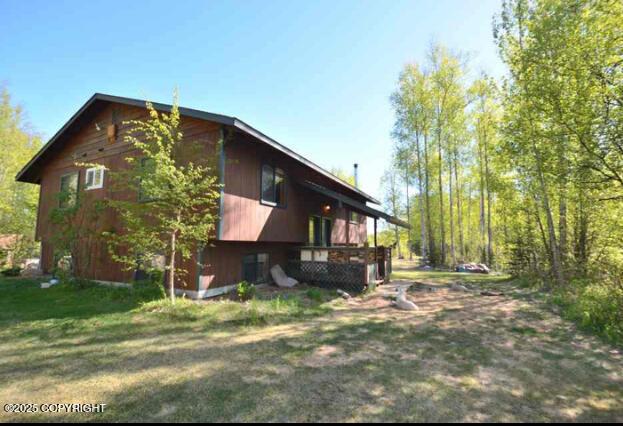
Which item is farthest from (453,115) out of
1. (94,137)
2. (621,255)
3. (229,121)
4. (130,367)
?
(130,367)

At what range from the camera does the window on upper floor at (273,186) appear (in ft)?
29.9

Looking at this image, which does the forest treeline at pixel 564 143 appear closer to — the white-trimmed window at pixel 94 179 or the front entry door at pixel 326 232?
the front entry door at pixel 326 232

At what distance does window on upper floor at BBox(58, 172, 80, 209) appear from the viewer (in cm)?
895

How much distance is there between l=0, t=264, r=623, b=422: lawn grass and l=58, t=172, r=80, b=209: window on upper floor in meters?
3.60

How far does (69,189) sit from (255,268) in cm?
682

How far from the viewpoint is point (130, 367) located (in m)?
3.68

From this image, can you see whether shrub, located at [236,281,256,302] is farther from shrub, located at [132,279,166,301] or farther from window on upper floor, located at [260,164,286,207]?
window on upper floor, located at [260,164,286,207]

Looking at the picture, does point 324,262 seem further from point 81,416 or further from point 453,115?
point 453,115

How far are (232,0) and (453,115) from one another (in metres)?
15.9

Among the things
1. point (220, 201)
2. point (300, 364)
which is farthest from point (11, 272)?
point (300, 364)

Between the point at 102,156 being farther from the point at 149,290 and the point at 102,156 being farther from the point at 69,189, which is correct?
the point at 149,290

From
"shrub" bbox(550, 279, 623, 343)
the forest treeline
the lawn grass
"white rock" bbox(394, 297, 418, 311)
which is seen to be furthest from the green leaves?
the forest treeline

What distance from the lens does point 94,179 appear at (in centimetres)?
1004

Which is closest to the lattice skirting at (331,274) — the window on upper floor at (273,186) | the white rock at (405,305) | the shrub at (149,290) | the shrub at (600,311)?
the white rock at (405,305)
